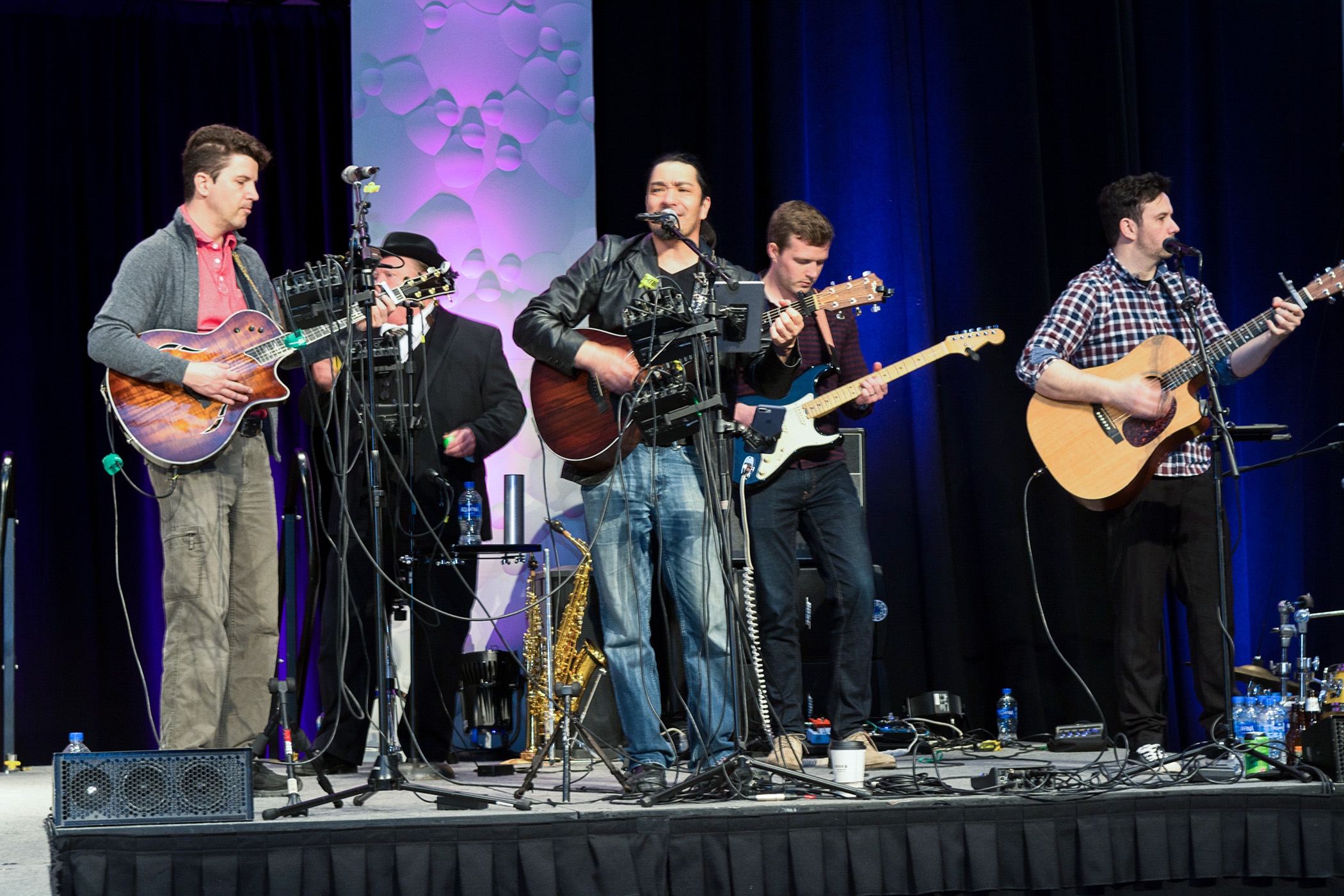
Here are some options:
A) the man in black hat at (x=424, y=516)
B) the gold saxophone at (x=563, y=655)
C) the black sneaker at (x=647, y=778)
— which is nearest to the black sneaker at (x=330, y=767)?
the man in black hat at (x=424, y=516)

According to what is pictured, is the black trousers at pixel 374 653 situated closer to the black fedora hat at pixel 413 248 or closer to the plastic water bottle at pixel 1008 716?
the black fedora hat at pixel 413 248

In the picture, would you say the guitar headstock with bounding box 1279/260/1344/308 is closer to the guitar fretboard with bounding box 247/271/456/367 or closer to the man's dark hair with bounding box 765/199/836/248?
the man's dark hair with bounding box 765/199/836/248

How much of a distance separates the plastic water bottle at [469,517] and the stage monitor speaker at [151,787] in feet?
5.22

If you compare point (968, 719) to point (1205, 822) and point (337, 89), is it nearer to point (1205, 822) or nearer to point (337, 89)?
point (1205, 822)

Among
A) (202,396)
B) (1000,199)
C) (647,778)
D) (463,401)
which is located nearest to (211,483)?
(202,396)

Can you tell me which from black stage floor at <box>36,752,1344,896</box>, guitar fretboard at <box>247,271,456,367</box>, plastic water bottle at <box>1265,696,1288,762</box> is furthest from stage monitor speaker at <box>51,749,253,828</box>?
plastic water bottle at <box>1265,696,1288,762</box>

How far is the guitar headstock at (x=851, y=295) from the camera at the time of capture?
4.32 m

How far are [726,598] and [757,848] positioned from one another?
62 cm

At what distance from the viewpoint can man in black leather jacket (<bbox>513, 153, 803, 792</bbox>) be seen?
3693 millimetres

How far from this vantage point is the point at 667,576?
12.6ft

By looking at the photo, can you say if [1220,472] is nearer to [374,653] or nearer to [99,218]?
[374,653]

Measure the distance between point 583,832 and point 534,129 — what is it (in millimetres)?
3878

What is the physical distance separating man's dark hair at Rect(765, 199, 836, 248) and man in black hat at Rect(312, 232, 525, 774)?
1.17m

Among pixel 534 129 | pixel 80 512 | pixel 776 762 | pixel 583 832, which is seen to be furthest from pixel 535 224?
pixel 583 832
